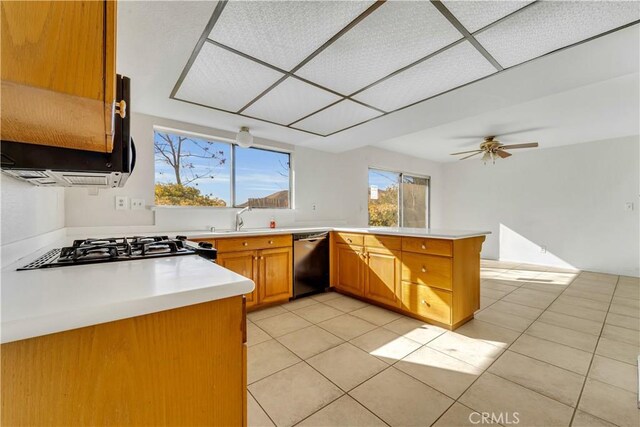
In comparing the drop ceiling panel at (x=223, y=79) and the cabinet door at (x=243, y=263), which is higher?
the drop ceiling panel at (x=223, y=79)

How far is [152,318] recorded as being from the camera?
0.65 meters

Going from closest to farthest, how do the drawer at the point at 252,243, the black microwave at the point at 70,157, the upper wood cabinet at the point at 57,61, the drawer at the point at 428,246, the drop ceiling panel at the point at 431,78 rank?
the upper wood cabinet at the point at 57,61, the black microwave at the point at 70,157, the drop ceiling panel at the point at 431,78, the drawer at the point at 428,246, the drawer at the point at 252,243

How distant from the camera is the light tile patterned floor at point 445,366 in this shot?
142 centimetres

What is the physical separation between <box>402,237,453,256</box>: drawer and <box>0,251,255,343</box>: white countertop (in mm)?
2088

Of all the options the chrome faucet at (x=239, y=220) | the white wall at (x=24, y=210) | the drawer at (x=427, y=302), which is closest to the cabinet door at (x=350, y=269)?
the drawer at (x=427, y=302)

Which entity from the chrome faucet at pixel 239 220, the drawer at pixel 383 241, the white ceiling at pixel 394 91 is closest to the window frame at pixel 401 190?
the white ceiling at pixel 394 91

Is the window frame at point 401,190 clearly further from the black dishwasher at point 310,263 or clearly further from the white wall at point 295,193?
the black dishwasher at point 310,263

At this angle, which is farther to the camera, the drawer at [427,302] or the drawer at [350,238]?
the drawer at [350,238]

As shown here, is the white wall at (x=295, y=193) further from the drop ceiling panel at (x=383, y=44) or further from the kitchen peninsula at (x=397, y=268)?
the drop ceiling panel at (x=383, y=44)

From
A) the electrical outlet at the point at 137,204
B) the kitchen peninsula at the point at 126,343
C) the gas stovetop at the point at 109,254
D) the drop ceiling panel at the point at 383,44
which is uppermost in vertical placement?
the drop ceiling panel at the point at 383,44

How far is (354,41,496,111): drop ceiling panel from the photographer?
5.62 ft

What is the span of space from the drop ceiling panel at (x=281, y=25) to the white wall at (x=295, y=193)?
1.76 metres

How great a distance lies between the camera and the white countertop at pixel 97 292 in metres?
0.52

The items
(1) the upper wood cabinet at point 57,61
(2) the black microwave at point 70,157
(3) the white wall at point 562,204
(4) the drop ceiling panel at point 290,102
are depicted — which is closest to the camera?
(1) the upper wood cabinet at point 57,61
